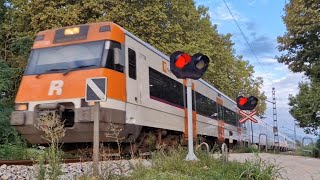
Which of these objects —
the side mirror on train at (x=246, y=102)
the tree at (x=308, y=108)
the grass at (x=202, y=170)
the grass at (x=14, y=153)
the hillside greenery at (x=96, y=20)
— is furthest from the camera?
the tree at (x=308, y=108)

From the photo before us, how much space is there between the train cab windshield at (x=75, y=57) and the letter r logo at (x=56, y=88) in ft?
1.12

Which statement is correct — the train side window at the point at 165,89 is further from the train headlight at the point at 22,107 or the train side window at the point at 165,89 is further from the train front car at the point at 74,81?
the train headlight at the point at 22,107

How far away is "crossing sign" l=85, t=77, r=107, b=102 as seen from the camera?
246 inches

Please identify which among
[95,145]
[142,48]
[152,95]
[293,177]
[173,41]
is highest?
[173,41]

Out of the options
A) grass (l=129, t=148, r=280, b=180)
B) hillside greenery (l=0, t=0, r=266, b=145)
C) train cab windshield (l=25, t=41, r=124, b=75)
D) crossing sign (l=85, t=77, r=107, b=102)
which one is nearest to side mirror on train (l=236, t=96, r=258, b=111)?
hillside greenery (l=0, t=0, r=266, b=145)

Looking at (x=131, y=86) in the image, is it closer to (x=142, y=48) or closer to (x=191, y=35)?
(x=142, y=48)

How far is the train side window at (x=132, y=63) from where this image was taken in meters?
11.0

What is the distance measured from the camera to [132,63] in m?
11.1

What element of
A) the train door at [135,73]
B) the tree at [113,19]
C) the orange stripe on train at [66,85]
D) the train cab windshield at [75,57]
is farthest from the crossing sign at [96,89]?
A: the tree at [113,19]

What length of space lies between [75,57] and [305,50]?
614 inches

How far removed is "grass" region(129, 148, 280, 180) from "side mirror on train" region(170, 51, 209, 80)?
2.30 meters

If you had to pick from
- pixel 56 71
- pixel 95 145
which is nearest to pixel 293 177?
pixel 95 145

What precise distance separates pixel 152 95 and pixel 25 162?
14.5 feet

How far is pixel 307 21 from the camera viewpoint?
2077 cm
